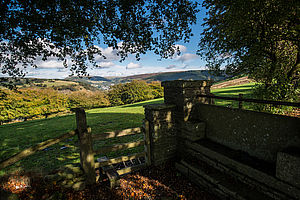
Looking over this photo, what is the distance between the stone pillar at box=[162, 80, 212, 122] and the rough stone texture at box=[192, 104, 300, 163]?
463 mm

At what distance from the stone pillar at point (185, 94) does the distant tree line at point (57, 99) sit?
785cm

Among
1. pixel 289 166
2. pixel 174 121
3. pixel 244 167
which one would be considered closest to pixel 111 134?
pixel 174 121

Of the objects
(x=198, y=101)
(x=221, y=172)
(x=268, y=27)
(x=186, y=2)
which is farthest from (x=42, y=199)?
(x=268, y=27)

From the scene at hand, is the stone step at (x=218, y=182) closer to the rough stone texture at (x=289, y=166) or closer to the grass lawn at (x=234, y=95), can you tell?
the rough stone texture at (x=289, y=166)

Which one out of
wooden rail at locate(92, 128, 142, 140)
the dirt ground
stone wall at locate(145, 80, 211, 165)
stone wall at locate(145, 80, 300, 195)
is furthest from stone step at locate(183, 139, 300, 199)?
wooden rail at locate(92, 128, 142, 140)

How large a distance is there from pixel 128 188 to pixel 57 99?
26.7 metres

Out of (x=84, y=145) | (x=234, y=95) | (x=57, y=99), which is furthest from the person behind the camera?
(x=57, y=99)

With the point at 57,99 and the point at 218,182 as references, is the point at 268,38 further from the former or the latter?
the point at 57,99

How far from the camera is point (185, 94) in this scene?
4.05 m

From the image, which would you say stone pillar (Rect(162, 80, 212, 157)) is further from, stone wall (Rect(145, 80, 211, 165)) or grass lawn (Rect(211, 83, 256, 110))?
grass lawn (Rect(211, 83, 256, 110))

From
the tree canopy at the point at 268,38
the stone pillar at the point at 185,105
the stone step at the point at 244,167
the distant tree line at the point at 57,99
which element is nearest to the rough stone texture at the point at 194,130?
the stone pillar at the point at 185,105

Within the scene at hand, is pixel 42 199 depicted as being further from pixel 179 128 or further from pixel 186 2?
pixel 186 2

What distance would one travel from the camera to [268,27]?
5.51 m

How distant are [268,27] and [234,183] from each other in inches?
247
